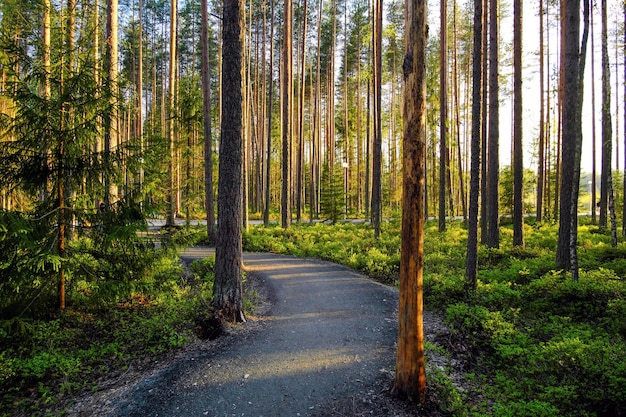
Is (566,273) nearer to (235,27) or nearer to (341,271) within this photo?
(341,271)

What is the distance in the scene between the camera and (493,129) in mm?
11883

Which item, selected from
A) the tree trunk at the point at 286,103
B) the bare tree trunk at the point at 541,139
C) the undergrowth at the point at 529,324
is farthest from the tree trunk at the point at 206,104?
the bare tree trunk at the point at 541,139

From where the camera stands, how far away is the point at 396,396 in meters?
4.37

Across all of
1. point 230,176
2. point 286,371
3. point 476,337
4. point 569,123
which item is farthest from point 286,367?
point 569,123

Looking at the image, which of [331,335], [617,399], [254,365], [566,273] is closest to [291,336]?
[331,335]

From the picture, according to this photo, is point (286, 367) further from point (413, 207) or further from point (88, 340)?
point (88, 340)

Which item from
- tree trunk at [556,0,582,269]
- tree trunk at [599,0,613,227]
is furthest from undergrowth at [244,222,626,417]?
tree trunk at [599,0,613,227]

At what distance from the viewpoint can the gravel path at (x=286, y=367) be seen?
14.3 feet

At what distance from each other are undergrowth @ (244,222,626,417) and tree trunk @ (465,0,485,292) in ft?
1.99

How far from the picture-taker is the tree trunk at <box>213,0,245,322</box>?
695 centimetres

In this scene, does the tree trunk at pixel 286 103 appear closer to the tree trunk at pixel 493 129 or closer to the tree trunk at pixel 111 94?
the tree trunk at pixel 111 94

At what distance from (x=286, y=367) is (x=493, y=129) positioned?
10727 millimetres

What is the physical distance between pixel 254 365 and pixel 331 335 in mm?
1633

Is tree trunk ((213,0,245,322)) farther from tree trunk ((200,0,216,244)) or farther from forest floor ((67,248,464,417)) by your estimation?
tree trunk ((200,0,216,244))
